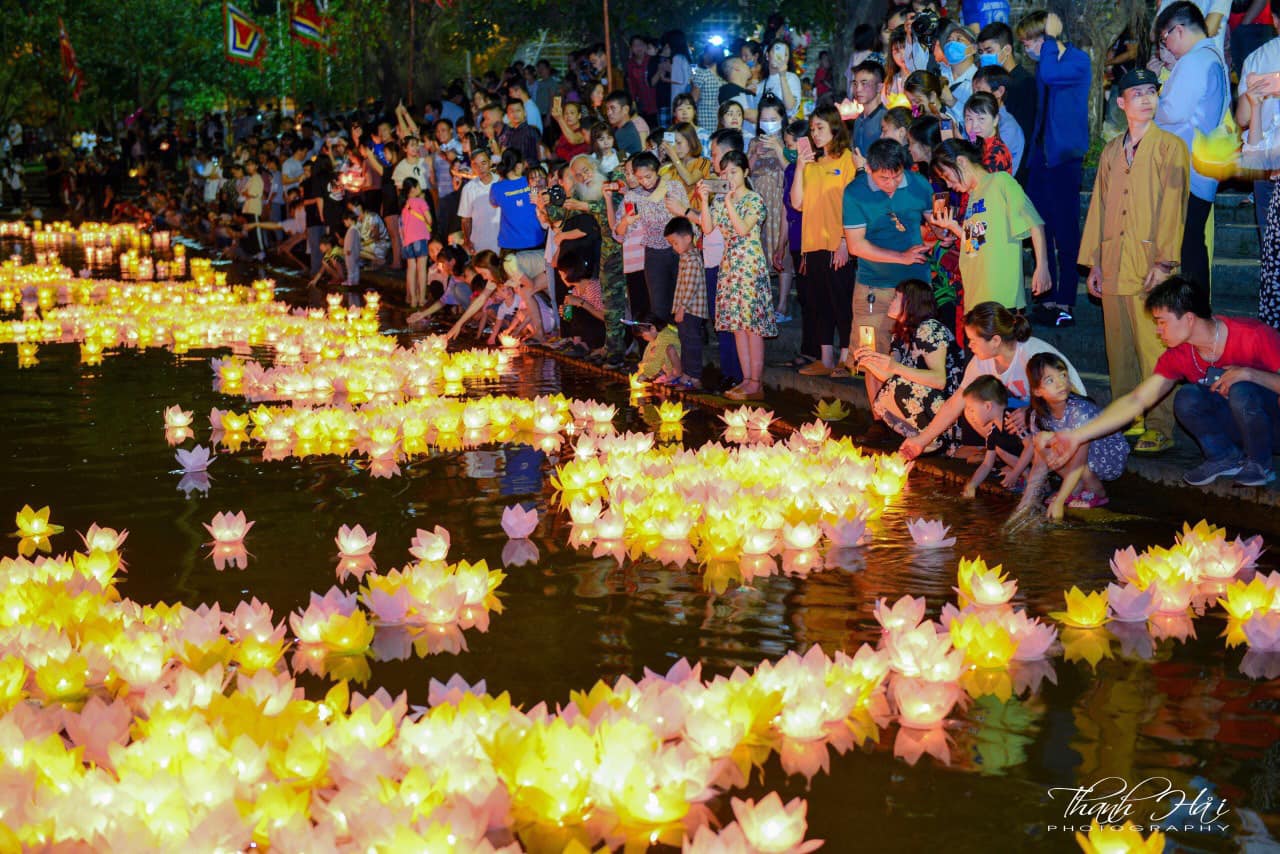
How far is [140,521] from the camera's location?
708 centimetres

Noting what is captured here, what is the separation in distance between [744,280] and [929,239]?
151cm

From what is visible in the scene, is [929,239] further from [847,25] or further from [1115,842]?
[847,25]

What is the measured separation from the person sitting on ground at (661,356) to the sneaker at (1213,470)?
189 inches

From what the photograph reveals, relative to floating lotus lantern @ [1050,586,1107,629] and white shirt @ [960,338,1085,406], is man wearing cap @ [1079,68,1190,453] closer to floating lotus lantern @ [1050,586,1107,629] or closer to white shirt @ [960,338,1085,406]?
white shirt @ [960,338,1085,406]

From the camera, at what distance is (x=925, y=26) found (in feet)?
38.9

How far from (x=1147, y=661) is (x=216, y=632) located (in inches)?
115

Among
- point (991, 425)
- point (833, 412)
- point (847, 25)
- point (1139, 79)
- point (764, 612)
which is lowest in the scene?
point (764, 612)

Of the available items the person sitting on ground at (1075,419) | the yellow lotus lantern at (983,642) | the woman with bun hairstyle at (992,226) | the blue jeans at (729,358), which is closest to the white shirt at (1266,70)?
the woman with bun hairstyle at (992,226)

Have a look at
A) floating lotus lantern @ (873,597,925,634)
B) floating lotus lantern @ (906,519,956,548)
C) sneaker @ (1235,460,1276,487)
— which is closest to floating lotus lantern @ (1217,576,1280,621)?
floating lotus lantern @ (873,597,925,634)

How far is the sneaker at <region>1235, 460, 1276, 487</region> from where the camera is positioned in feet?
22.5

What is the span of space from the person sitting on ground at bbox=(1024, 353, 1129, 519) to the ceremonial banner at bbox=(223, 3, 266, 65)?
30.4 metres

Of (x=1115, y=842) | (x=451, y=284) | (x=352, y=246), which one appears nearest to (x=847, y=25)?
(x=352, y=246)

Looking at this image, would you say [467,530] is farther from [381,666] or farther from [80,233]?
[80,233]

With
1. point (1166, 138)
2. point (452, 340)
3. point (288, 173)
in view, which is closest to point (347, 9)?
point (288, 173)
